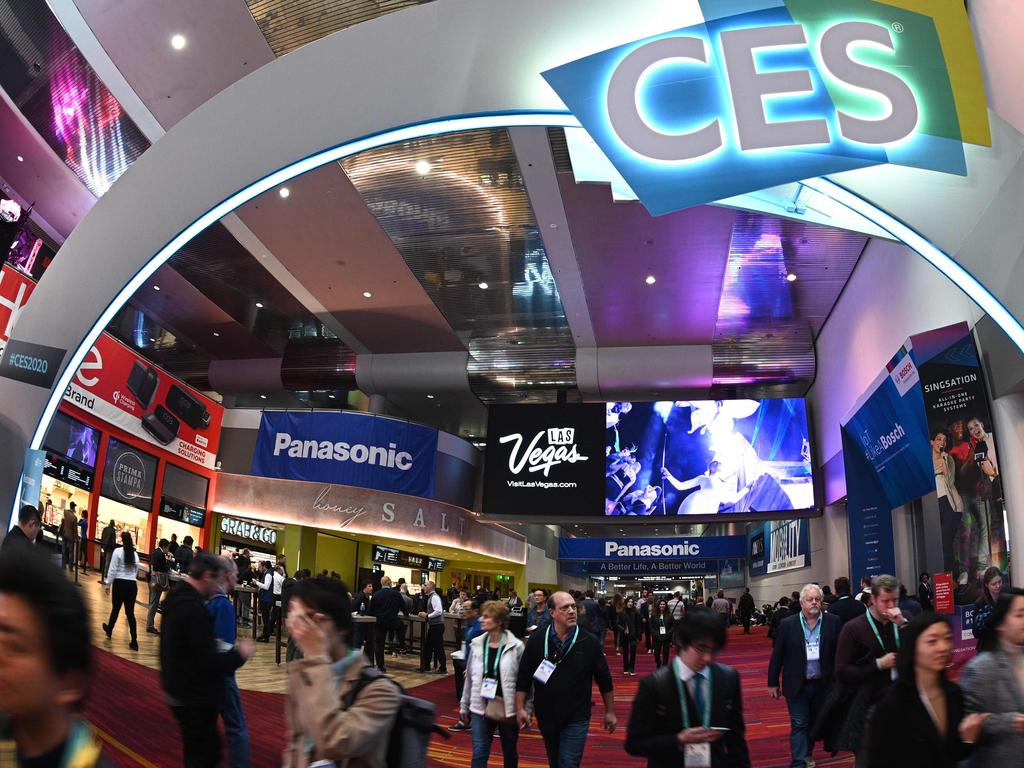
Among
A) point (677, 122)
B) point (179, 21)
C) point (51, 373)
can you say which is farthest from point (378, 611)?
point (677, 122)

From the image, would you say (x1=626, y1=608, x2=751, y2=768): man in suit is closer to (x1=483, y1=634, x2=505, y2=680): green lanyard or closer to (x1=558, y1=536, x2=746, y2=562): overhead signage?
(x1=483, y1=634, x2=505, y2=680): green lanyard

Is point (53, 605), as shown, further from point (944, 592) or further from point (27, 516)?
point (944, 592)

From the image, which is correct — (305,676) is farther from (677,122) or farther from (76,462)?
(76,462)

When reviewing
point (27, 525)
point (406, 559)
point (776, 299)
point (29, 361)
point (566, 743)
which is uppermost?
point (776, 299)

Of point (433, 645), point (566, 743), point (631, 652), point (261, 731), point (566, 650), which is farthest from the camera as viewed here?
point (631, 652)

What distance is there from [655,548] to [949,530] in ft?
54.2

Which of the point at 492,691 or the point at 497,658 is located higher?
the point at 497,658

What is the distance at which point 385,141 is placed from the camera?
6.02 m

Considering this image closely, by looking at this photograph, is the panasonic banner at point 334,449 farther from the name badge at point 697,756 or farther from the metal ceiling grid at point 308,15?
the name badge at point 697,756

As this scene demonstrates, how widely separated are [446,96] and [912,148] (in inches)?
115

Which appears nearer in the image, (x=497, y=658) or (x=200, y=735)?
(x=200, y=735)

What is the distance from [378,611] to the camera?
39.0 feet

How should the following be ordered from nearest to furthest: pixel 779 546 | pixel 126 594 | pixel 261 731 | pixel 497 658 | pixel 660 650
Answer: pixel 497 658
pixel 261 731
pixel 126 594
pixel 660 650
pixel 779 546

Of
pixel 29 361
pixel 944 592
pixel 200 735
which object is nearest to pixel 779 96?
pixel 200 735
